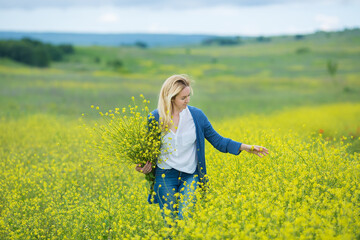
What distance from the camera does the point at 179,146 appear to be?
477 centimetres

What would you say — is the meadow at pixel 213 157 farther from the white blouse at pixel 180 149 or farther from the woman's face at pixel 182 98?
the woman's face at pixel 182 98

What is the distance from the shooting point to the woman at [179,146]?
466 cm

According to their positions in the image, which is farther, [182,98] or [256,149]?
[256,149]

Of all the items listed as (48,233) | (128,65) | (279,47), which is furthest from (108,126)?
(279,47)

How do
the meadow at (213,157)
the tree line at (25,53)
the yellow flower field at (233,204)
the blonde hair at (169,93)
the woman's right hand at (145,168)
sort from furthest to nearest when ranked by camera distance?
the tree line at (25,53), the woman's right hand at (145,168), the blonde hair at (169,93), the meadow at (213,157), the yellow flower field at (233,204)

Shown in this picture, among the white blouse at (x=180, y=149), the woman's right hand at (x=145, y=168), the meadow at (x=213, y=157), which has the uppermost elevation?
the white blouse at (x=180, y=149)

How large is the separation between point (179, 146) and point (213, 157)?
177 cm

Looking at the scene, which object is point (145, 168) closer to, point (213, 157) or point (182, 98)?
point (182, 98)

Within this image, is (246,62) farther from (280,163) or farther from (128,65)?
(280,163)

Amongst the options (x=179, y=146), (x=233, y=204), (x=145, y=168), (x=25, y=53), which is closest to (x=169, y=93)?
(x=179, y=146)

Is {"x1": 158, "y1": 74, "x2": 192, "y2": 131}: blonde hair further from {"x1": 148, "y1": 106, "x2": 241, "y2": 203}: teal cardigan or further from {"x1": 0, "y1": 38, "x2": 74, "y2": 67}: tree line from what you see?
{"x1": 0, "y1": 38, "x2": 74, "y2": 67}: tree line

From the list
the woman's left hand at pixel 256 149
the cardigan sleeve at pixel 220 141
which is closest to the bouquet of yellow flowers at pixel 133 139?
the cardigan sleeve at pixel 220 141

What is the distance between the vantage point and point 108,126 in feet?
16.6

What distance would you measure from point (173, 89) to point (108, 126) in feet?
3.30
